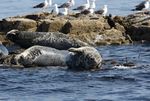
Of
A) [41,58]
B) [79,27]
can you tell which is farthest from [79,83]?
[79,27]

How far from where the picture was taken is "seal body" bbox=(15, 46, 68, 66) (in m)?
17.7

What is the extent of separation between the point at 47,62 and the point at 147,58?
377 cm

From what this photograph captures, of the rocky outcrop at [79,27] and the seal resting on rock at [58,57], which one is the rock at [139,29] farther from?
the seal resting on rock at [58,57]

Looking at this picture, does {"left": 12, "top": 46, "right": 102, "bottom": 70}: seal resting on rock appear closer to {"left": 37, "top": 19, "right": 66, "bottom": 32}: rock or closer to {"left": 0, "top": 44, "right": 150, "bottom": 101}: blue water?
{"left": 0, "top": 44, "right": 150, "bottom": 101}: blue water

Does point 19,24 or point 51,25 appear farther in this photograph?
point 19,24

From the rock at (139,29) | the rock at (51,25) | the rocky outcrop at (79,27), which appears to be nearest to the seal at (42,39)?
the rocky outcrop at (79,27)

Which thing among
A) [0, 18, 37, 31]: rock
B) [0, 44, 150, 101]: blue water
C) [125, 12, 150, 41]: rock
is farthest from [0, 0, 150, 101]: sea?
[0, 18, 37, 31]: rock

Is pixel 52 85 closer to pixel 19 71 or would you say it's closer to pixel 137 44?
pixel 19 71

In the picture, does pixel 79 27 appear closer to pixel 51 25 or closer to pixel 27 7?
pixel 51 25

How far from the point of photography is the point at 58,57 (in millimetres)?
17719

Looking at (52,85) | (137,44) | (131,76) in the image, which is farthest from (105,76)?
(137,44)

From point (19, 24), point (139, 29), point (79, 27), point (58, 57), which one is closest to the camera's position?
point (58, 57)

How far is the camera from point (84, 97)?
13180 mm

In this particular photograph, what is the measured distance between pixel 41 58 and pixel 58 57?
0.52 meters
